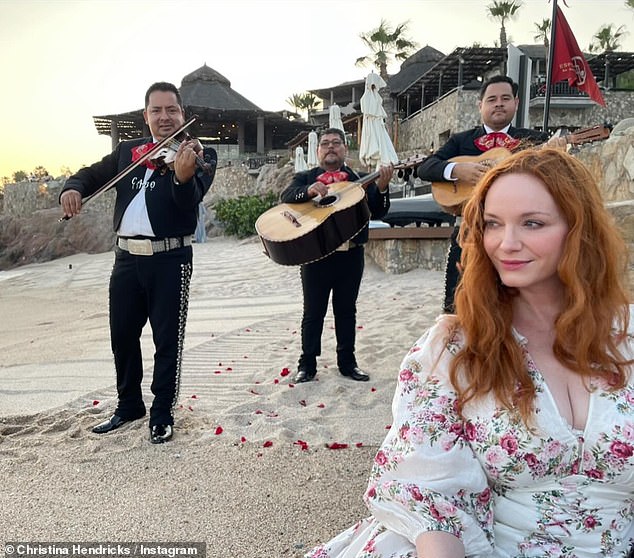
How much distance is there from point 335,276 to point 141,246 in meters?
1.64

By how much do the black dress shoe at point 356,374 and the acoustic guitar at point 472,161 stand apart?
1.45 meters

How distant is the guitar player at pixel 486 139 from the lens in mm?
3385

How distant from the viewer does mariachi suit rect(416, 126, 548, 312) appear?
345 cm

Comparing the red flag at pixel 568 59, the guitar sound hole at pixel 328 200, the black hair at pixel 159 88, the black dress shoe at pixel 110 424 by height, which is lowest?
the black dress shoe at pixel 110 424

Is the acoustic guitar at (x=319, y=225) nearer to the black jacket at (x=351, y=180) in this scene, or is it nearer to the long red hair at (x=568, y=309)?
the black jacket at (x=351, y=180)

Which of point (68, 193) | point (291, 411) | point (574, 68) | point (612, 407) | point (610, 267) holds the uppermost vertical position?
point (574, 68)

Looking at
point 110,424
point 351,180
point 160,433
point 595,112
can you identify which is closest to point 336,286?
point 351,180

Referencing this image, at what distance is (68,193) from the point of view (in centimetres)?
306

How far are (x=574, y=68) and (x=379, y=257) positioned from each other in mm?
4228

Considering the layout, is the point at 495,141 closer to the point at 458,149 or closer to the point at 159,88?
the point at 458,149

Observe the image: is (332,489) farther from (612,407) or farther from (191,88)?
(191,88)

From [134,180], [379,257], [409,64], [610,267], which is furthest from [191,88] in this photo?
[610,267]

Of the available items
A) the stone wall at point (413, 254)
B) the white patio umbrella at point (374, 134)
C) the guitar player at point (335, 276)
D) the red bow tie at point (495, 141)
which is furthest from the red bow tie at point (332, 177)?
the white patio umbrella at point (374, 134)

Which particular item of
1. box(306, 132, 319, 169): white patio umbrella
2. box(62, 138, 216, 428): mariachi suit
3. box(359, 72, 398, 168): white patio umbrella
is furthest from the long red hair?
box(306, 132, 319, 169): white patio umbrella
